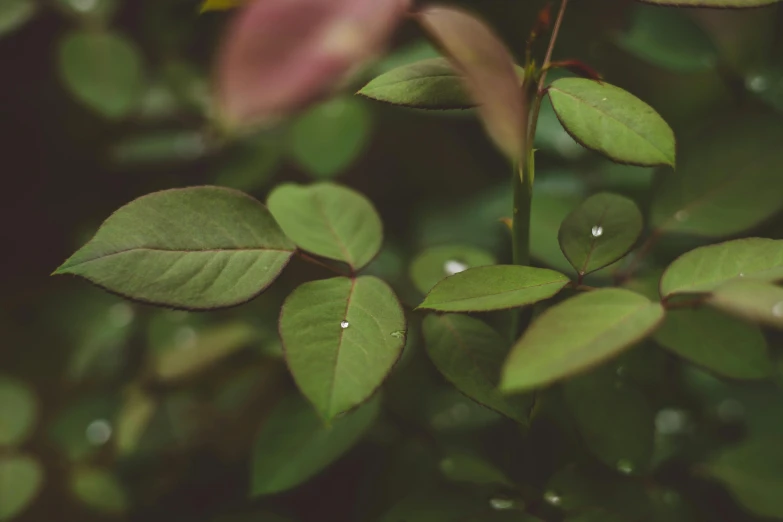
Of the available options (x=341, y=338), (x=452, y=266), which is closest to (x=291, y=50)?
(x=341, y=338)

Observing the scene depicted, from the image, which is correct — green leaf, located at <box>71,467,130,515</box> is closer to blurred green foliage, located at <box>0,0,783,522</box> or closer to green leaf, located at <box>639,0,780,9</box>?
blurred green foliage, located at <box>0,0,783,522</box>

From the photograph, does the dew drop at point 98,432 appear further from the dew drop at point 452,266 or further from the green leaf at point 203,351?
the dew drop at point 452,266

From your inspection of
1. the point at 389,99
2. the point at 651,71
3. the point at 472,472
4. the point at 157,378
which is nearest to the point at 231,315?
the point at 157,378

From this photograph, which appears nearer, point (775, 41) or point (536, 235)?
point (536, 235)

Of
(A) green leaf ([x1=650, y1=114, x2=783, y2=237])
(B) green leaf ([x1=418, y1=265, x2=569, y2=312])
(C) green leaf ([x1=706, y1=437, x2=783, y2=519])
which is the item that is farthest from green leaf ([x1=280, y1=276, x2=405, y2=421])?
(C) green leaf ([x1=706, y1=437, x2=783, y2=519])

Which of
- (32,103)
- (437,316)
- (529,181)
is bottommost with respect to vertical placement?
(32,103)

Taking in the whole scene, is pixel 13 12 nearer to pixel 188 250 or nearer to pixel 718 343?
pixel 188 250

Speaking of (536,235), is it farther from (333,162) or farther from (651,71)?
(651,71)
